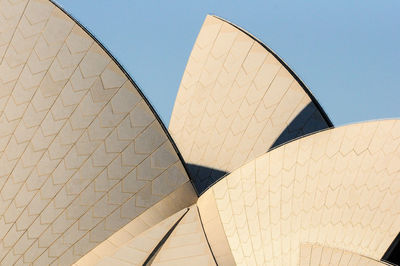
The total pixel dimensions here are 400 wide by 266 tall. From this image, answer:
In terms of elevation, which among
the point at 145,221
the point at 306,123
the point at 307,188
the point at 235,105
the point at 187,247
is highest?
the point at 235,105

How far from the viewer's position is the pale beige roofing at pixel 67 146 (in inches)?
546

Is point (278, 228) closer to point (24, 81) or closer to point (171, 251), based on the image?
point (171, 251)

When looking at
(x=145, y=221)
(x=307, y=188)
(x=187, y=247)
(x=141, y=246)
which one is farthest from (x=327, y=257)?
(x=141, y=246)

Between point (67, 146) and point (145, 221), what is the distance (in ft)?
8.00

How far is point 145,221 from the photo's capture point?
45.6ft

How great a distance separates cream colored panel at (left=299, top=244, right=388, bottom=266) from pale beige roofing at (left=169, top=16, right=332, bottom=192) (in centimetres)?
489

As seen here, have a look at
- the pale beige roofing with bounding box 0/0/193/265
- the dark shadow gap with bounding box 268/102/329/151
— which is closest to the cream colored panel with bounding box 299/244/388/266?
the pale beige roofing with bounding box 0/0/193/265

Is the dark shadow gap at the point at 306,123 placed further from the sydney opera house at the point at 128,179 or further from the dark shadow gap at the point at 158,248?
the dark shadow gap at the point at 158,248

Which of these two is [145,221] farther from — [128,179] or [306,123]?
[306,123]

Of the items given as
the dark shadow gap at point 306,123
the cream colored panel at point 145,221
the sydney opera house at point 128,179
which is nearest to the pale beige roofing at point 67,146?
the sydney opera house at point 128,179

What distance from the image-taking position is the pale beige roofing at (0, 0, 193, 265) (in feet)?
45.5

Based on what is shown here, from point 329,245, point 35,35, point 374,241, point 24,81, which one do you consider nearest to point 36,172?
point 24,81

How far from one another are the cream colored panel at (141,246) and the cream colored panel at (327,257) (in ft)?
10.1

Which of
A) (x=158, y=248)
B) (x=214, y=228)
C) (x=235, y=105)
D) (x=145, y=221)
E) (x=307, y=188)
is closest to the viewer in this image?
(x=158, y=248)
